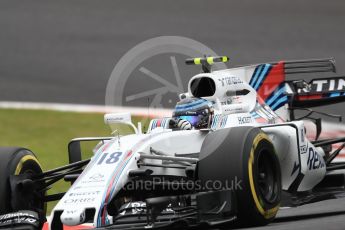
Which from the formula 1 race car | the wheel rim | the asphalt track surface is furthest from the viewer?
the asphalt track surface

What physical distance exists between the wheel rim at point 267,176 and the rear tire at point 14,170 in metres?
2.59

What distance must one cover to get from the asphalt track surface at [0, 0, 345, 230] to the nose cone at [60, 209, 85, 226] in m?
8.38

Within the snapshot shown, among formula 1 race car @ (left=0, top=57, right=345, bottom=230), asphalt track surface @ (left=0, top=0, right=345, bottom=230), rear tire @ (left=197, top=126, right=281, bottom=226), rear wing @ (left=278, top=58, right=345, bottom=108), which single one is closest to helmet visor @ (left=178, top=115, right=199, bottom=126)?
formula 1 race car @ (left=0, top=57, right=345, bottom=230)

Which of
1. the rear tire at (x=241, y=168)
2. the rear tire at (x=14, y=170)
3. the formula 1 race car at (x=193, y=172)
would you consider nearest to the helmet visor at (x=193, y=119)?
the formula 1 race car at (x=193, y=172)

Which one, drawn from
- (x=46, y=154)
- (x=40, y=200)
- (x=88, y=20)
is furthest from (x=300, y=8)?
(x=40, y=200)

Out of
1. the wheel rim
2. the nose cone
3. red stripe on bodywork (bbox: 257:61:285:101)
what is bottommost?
the nose cone

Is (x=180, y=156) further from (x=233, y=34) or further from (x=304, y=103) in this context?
(x=233, y=34)

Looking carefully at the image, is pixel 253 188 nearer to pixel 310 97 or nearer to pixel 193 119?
pixel 193 119

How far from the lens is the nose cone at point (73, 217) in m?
8.19

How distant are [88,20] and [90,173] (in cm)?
1200

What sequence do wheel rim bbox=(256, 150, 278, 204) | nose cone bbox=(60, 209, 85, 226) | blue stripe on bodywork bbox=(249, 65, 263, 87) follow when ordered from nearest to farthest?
nose cone bbox=(60, 209, 85, 226) → wheel rim bbox=(256, 150, 278, 204) → blue stripe on bodywork bbox=(249, 65, 263, 87)

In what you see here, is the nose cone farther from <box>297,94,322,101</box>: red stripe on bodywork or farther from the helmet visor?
<box>297,94,322,101</box>: red stripe on bodywork

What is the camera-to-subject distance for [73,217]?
26.9 ft

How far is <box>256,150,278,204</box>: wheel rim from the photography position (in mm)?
9211
